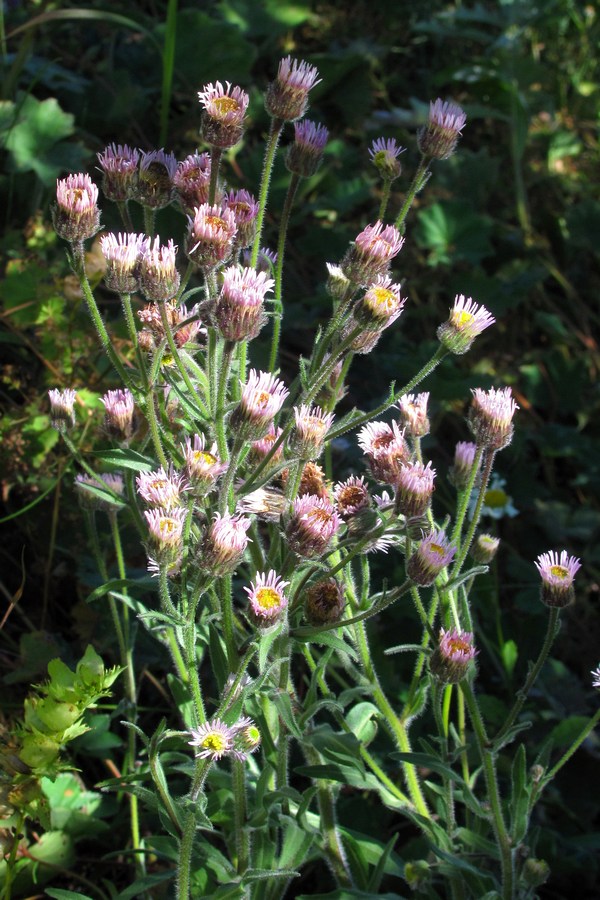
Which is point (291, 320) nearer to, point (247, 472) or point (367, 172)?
point (367, 172)

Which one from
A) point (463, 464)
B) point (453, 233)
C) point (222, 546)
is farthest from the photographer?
point (453, 233)

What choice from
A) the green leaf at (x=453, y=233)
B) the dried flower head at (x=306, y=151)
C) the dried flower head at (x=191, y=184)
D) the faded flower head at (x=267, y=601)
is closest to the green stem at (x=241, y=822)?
the faded flower head at (x=267, y=601)

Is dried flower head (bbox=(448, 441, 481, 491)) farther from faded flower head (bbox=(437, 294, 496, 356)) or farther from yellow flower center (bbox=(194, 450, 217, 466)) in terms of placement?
yellow flower center (bbox=(194, 450, 217, 466))

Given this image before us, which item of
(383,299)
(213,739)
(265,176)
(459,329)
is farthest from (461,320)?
(213,739)

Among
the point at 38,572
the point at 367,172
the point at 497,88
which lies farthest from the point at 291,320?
the point at 497,88

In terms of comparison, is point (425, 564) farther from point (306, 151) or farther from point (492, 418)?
point (306, 151)

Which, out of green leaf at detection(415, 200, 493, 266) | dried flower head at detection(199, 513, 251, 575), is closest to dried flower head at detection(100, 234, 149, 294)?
dried flower head at detection(199, 513, 251, 575)
